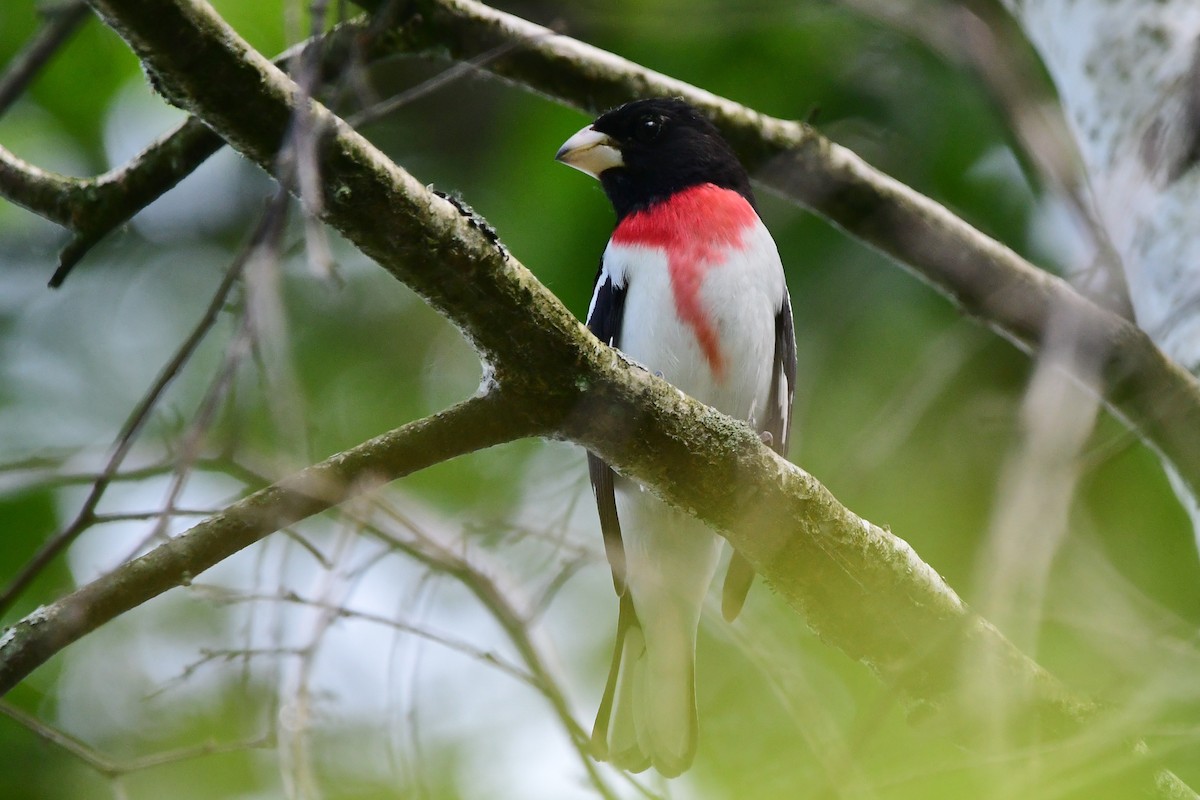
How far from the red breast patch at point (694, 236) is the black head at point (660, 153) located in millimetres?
79

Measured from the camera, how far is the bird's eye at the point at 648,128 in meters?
4.09

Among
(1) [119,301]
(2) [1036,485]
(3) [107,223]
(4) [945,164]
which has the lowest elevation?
(2) [1036,485]

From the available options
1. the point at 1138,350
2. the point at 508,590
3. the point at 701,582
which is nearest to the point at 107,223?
the point at 508,590

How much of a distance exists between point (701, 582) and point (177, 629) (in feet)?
8.35

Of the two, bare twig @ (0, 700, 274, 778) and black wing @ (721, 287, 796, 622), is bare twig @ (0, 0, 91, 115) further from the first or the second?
black wing @ (721, 287, 796, 622)

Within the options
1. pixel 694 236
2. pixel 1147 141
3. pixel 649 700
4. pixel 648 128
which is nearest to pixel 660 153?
pixel 648 128

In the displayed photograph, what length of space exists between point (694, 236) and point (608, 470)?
2.71 feet

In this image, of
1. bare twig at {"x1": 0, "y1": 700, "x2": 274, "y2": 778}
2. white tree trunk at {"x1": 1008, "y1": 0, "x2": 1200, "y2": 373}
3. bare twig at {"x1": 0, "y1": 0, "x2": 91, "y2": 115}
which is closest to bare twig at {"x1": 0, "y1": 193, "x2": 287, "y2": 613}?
bare twig at {"x1": 0, "y1": 700, "x2": 274, "y2": 778}

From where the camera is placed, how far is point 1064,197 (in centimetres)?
202

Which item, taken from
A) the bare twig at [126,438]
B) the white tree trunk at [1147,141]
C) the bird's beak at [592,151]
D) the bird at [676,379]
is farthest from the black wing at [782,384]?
the bare twig at [126,438]

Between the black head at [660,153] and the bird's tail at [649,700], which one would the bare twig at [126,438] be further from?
the black head at [660,153]

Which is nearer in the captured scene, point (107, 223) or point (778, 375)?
point (107, 223)

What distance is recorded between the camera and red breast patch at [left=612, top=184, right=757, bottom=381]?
365cm

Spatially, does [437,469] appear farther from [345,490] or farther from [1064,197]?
[1064,197]
